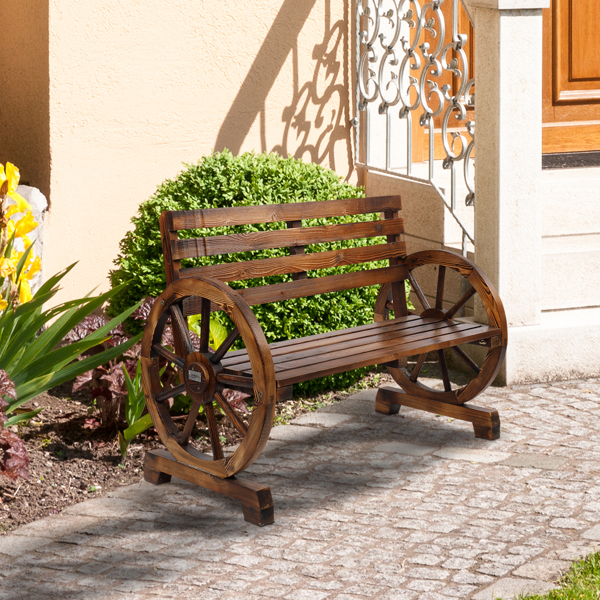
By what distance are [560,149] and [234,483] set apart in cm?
415

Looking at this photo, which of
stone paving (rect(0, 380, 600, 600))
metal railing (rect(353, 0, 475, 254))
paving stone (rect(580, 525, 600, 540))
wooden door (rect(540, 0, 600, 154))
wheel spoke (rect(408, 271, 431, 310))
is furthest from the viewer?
wooden door (rect(540, 0, 600, 154))

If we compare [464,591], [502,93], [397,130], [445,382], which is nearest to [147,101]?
[397,130]

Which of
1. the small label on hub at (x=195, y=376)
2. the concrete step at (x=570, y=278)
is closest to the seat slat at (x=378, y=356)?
the small label on hub at (x=195, y=376)

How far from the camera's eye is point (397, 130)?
20.4 ft

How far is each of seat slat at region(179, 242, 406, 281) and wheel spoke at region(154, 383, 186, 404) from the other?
0.43m

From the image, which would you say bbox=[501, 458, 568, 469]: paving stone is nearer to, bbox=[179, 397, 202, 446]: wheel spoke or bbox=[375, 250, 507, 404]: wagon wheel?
bbox=[375, 250, 507, 404]: wagon wheel

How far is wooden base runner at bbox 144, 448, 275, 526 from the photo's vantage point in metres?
3.34

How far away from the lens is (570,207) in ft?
18.2

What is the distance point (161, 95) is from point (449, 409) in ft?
8.73

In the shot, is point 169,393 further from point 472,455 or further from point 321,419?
point 472,455

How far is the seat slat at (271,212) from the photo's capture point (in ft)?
11.9

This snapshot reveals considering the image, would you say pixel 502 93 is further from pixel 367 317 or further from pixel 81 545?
pixel 81 545

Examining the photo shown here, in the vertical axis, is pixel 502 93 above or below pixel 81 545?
above

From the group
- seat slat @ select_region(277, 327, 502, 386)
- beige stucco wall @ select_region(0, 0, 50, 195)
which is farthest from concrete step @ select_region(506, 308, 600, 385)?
beige stucco wall @ select_region(0, 0, 50, 195)
